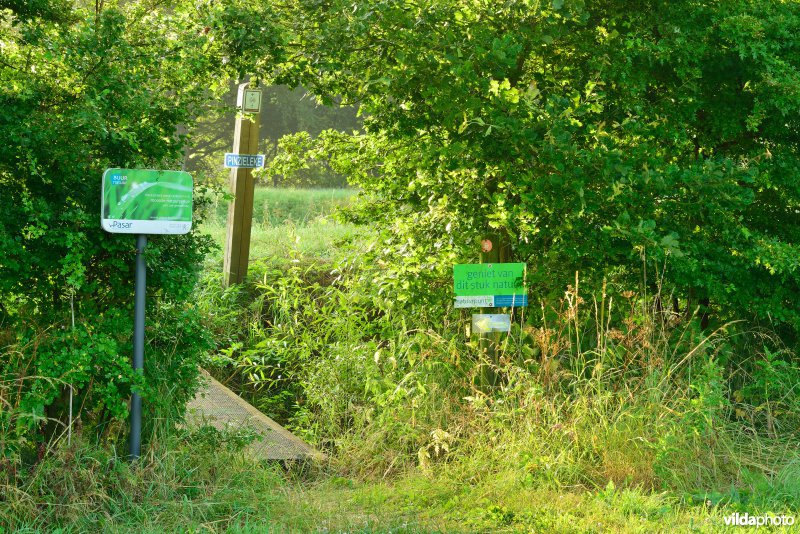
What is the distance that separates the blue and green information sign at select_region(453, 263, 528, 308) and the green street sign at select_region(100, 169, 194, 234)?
206cm

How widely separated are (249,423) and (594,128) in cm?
307

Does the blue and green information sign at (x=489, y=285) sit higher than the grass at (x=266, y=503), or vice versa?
the blue and green information sign at (x=489, y=285)

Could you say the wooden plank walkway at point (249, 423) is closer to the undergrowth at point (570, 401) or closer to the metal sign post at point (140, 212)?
the undergrowth at point (570, 401)

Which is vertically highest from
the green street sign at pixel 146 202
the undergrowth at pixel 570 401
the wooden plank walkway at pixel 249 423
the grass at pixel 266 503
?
the green street sign at pixel 146 202

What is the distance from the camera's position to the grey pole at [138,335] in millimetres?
4934

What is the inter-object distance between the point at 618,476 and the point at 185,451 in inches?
99.0

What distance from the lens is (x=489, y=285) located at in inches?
248

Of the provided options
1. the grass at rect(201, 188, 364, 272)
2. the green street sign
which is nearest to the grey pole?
the green street sign

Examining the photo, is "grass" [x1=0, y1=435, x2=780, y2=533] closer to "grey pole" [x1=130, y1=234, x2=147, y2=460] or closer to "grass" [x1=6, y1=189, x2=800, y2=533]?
"grass" [x1=6, y1=189, x2=800, y2=533]

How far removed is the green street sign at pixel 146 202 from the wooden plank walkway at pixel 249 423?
1.21 metres

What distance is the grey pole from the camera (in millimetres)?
4934

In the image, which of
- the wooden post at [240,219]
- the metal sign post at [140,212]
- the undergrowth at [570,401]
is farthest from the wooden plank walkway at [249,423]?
the wooden post at [240,219]

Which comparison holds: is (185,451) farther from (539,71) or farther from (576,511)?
(539,71)

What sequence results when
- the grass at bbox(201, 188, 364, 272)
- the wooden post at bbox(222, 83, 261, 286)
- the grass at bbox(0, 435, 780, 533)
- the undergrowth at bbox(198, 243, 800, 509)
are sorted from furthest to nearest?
the wooden post at bbox(222, 83, 261, 286) → the grass at bbox(201, 188, 364, 272) → the undergrowth at bbox(198, 243, 800, 509) → the grass at bbox(0, 435, 780, 533)
